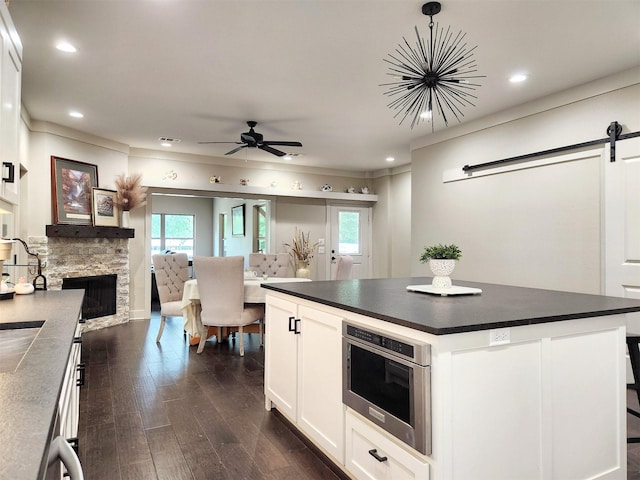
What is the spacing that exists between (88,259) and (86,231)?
0.45 m

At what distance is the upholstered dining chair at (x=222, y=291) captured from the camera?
4090 mm

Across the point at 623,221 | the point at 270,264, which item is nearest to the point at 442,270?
the point at 623,221

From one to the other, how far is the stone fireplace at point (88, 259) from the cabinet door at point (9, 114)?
338cm

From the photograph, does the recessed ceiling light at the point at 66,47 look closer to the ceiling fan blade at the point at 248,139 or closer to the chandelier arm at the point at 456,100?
the ceiling fan blade at the point at 248,139

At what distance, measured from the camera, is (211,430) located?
8.27 feet

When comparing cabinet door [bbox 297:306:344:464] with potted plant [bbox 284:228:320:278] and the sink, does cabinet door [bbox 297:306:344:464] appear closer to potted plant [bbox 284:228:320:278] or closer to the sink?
the sink

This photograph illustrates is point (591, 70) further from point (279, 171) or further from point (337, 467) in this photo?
point (279, 171)

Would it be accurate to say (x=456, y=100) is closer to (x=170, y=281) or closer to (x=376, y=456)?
(x=376, y=456)

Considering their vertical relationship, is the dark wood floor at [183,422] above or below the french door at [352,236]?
below

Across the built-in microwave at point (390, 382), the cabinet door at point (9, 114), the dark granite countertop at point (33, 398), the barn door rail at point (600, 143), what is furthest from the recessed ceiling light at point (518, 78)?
the dark granite countertop at point (33, 398)

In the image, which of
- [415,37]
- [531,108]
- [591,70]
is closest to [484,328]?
[415,37]

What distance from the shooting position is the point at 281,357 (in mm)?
2605

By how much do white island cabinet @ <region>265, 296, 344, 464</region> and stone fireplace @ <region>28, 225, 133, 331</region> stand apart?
3603mm

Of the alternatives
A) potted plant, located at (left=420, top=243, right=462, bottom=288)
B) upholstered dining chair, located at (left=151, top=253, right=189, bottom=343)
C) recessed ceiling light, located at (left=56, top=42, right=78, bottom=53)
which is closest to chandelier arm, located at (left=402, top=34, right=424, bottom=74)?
potted plant, located at (left=420, top=243, right=462, bottom=288)
